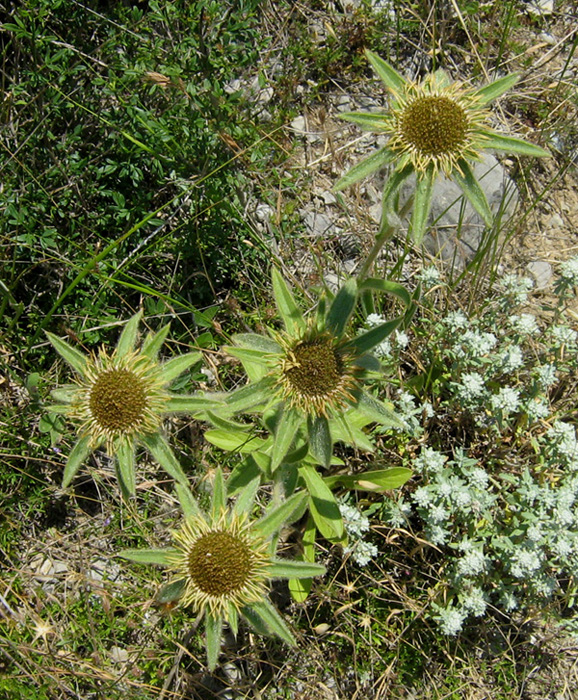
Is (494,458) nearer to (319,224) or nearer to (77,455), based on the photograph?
(319,224)

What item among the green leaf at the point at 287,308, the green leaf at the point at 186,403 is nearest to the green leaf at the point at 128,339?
the green leaf at the point at 186,403

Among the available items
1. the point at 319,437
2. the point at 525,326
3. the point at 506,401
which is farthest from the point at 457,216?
the point at 319,437

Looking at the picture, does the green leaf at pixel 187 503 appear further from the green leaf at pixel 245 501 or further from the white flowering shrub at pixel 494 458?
the white flowering shrub at pixel 494 458

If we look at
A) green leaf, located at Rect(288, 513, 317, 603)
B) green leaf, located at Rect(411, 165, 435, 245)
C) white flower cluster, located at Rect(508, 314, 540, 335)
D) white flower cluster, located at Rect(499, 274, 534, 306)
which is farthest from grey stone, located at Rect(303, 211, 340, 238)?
green leaf, located at Rect(288, 513, 317, 603)

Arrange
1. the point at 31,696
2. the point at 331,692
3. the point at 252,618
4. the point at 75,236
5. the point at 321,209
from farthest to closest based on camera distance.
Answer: the point at 321,209 → the point at 75,236 → the point at 331,692 → the point at 31,696 → the point at 252,618

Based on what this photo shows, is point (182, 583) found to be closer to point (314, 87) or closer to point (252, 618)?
point (252, 618)

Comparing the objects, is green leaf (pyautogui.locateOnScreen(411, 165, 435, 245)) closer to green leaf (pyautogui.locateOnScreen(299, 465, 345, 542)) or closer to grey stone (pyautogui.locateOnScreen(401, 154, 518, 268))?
green leaf (pyautogui.locateOnScreen(299, 465, 345, 542))

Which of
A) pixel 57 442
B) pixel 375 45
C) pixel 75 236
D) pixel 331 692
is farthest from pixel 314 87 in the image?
pixel 331 692
